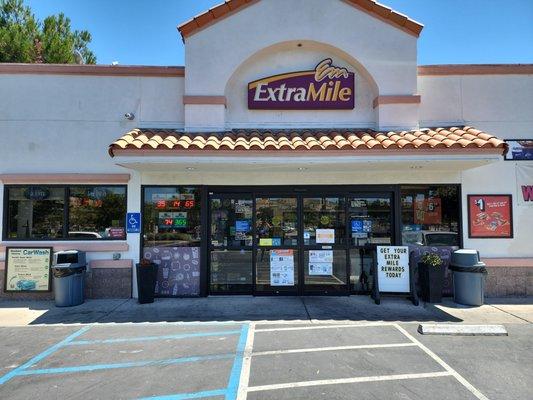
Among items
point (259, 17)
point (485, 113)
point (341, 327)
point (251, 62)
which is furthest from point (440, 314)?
point (259, 17)

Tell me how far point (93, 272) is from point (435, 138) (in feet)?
27.9

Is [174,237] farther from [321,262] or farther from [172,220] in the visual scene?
[321,262]

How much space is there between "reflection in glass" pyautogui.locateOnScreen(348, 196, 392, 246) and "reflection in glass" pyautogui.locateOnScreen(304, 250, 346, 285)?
557mm

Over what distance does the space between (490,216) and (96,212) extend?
9.67m

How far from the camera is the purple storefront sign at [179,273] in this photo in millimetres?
8797

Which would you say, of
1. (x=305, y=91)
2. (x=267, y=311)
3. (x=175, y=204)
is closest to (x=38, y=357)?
(x=267, y=311)

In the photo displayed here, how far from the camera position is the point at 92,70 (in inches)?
360

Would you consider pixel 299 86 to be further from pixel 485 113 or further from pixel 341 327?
pixel 341 327

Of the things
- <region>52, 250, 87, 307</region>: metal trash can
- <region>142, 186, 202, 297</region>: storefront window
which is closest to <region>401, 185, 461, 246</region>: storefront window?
<region>142, 186, 202, 297</region>: storefront window

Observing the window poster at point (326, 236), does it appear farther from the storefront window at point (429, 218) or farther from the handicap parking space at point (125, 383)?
the handicap parking space at point (125, 383)

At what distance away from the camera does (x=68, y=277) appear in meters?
7.99

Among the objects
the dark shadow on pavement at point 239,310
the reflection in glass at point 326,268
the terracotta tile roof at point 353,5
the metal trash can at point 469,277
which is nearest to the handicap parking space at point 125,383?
the dark shadow on pavement at point 239,310

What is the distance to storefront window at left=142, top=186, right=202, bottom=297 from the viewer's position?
880cm

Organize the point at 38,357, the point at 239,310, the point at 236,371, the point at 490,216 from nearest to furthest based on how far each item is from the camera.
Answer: the point at 236,371
the point at 38,357
the point at 239,310
the point at 490,216
